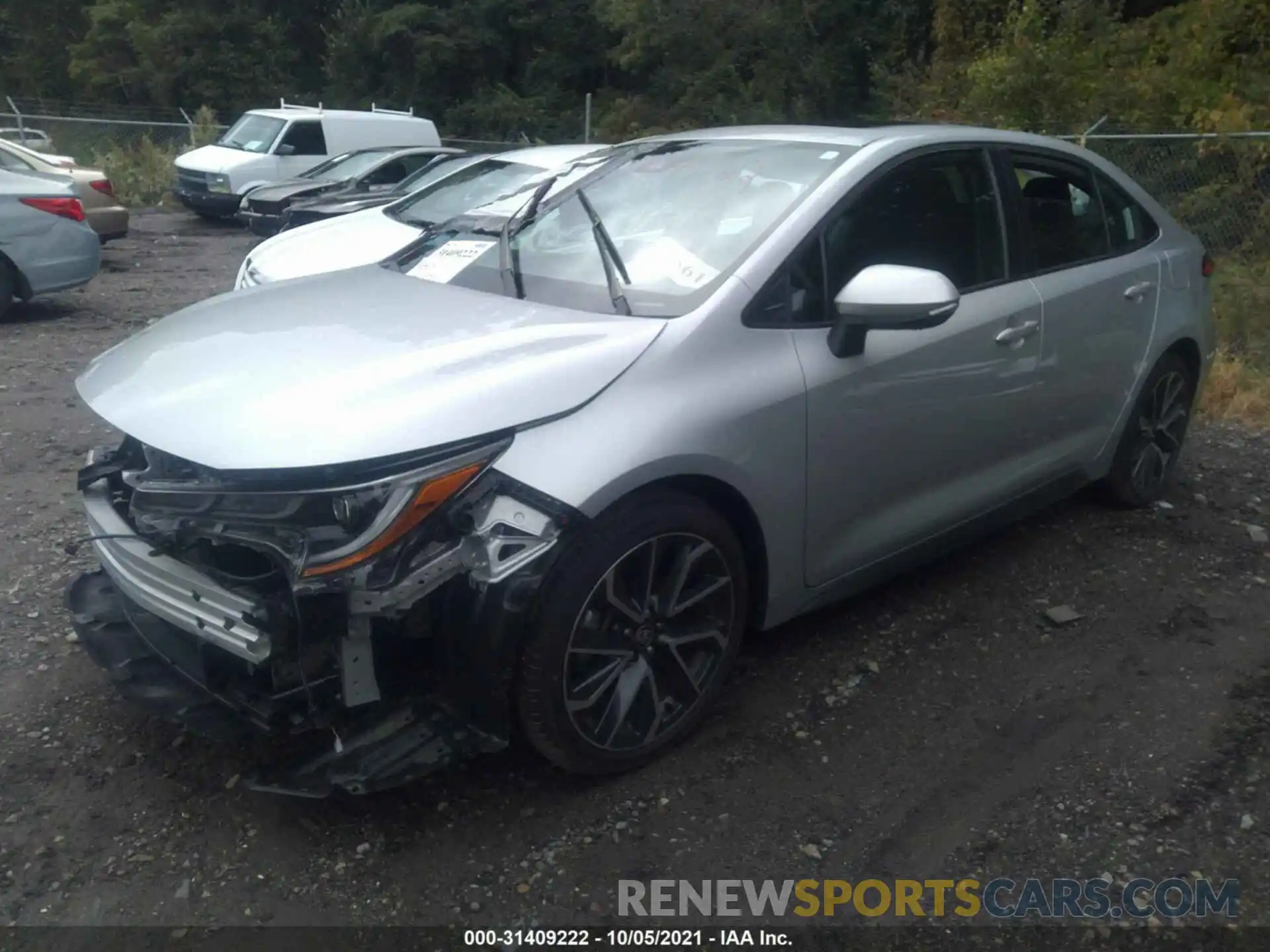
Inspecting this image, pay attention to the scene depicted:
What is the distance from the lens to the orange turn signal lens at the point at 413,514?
2707mm

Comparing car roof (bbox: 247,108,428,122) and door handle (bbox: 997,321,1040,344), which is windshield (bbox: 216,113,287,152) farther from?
door handle (bbox: 997,321,1040,344)

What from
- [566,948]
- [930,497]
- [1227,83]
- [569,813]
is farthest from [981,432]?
[1227,83]

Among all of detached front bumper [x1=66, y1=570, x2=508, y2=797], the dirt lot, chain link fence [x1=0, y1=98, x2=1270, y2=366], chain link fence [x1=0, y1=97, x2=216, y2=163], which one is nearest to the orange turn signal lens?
detached front bumper [x1=66, y1=570, x2=508, y2=797]

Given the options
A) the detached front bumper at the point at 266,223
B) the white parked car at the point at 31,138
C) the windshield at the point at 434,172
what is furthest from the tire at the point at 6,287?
the white parked car at the point at 31,138

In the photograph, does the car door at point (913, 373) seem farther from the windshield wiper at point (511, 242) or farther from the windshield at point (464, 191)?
the windshield at point (464, 191)

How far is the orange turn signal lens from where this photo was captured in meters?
2.71

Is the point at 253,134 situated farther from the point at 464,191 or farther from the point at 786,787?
the point at 786,787

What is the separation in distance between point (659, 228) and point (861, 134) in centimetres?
82

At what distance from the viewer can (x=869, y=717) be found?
3.64 meters

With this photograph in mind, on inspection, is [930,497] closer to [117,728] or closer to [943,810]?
[943,810]

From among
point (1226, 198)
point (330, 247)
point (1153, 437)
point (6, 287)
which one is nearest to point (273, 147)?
point (6, 287)

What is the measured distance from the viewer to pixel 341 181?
13484 mm

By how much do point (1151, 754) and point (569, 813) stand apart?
1708 millimetres

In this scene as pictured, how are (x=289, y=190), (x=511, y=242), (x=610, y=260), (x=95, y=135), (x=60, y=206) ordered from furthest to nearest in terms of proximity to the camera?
(x=95, y=135)
(x=289, y=190)
(x=60, y=206)
(x=511, y=242)
(x=610, y=260)
